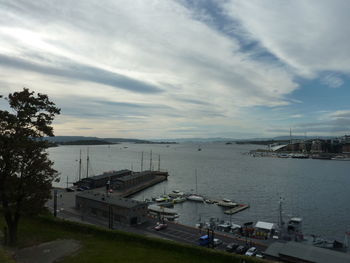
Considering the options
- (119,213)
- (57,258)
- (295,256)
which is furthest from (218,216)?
(57,258)

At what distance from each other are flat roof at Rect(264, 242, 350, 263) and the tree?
1867 centimetres

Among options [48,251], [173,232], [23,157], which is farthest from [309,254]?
[23,157]

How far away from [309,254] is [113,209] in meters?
22.5

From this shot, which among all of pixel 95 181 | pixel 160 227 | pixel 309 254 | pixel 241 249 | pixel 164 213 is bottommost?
pixel 164 213

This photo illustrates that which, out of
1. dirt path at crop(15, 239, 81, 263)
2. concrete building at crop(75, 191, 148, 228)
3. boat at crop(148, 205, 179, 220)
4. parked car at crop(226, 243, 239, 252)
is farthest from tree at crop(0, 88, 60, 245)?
boat at crop(148, 205, 179, 220)

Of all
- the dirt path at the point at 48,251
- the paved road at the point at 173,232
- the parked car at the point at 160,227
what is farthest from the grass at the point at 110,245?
the parked car at the point at 160,227

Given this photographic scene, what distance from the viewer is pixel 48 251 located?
16.0 m

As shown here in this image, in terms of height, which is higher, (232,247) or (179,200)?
(232,247)

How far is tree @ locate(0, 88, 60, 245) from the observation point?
54.2ft

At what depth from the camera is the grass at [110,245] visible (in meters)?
15.1

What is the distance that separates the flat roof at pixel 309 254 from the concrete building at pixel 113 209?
16.4 metres

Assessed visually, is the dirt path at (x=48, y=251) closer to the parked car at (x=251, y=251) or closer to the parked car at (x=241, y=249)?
the parked car at (x=241, y=249)

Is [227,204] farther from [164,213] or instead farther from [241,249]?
[241,249]

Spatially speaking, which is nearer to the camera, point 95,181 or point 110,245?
point 110,245
